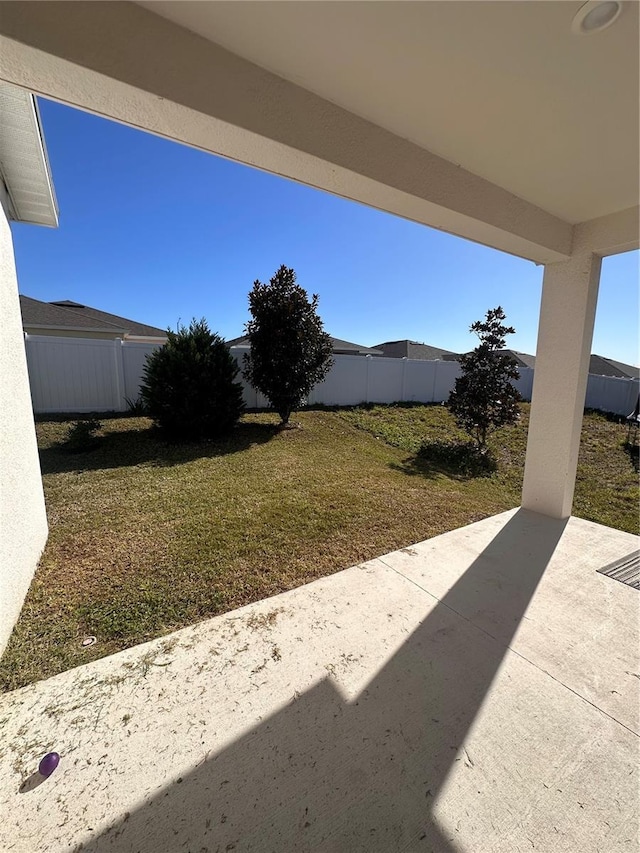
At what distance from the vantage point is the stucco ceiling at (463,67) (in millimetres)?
1349

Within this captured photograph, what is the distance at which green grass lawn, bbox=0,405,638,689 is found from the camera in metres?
2.25

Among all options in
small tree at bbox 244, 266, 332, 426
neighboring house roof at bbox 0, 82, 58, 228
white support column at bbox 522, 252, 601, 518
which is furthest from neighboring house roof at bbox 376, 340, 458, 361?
neighboring house roof at bbox 0, 82, 58, 228

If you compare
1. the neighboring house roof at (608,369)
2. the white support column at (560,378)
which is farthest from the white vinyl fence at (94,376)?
the neighboring house roof at (608,369)

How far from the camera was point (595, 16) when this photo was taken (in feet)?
4.40

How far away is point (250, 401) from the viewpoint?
9422 mm

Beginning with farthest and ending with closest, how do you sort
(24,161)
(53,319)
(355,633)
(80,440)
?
1. (53,319)
2. (80,440)
3. (24,161)
4. (355,633)

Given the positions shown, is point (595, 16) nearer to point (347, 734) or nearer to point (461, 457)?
point (347, 734)

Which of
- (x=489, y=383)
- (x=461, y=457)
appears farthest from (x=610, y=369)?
(x=461, y=457)

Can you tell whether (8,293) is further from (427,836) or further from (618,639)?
(618,639)

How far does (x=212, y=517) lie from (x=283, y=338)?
523 cm

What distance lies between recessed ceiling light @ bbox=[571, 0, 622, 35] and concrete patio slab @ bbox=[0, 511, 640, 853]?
9.72 feet

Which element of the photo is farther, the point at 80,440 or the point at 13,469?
the point at 80,440

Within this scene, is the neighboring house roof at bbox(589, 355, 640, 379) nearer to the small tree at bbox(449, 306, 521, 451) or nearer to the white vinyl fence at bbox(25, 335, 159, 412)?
the small tree at bbox(449, 306, 521, 451)

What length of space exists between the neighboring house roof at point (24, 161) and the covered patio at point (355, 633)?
0.53m
